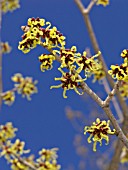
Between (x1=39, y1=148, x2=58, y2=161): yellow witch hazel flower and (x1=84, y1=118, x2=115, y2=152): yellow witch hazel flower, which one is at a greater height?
(x1=39, y1=148, x2=58, y2=161): yellow witch hazel flower

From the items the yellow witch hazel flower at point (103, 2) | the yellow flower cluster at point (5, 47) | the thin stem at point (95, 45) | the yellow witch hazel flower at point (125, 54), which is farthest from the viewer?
the yellow flower cluster at point (5, 47)

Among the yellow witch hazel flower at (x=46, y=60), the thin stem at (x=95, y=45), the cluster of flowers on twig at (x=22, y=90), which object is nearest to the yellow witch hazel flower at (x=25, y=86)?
the cluster of flowers on twig at (x=22, y=90)

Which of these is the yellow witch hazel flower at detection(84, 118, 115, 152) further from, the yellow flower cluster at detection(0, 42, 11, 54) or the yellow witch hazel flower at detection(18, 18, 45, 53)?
the yellow flower cluster at detection(0, 42, 11, 54)

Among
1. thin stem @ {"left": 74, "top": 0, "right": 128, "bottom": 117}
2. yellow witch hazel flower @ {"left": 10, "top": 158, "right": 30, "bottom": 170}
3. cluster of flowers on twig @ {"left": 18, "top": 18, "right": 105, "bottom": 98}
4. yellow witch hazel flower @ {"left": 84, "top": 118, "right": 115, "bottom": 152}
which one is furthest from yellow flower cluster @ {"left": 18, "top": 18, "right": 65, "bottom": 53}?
yellow witch hazel flower @ {"left": 10, "top": 158, "right": 30, "bottom": 170}

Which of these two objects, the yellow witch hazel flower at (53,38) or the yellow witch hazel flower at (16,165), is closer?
the yellow witch hazel flower at (53,38)

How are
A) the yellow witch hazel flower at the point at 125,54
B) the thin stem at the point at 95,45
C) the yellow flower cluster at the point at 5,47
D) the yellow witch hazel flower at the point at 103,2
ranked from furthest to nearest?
the yellow flower cluster at the point at 5,47, the yellow witch hazel flower at the point at 103,2, the thin stem at the point at 95,45, the yellow witch hazel flower at the point at 125,54

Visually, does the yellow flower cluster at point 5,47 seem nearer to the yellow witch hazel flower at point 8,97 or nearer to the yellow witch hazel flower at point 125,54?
the yellow witch hazel flower at point 8,97
